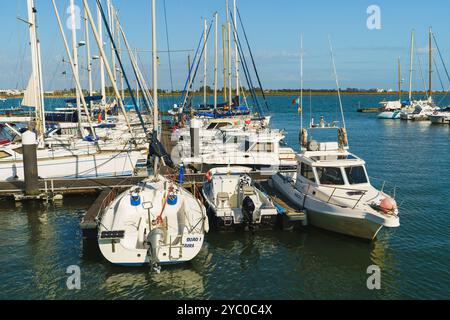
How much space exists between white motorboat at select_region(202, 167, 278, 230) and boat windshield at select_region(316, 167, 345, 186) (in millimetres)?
2327

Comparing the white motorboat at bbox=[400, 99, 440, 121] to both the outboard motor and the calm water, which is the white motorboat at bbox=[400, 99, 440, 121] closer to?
the calm water

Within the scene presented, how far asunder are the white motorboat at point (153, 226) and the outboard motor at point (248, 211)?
6.46ft

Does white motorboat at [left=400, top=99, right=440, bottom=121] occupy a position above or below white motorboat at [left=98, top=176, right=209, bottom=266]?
above

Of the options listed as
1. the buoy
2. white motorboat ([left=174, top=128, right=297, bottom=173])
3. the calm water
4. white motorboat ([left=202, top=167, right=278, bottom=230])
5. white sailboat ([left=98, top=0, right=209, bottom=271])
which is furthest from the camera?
white motorboat ([left=174, top=128, right=297, bottom=173])

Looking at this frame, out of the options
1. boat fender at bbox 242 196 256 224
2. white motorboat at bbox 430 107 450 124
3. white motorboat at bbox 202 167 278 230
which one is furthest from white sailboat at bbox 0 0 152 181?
white motorboat at bbox 430 107 450 124

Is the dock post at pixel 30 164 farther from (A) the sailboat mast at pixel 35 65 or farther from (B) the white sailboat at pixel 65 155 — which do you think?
(A) the sailboat mast at pixel 35 65

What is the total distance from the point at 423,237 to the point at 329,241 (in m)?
4.00

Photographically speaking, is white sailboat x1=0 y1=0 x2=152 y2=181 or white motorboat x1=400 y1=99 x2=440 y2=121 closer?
white sailboat x1=0 y1=0 x2=152 y2=181

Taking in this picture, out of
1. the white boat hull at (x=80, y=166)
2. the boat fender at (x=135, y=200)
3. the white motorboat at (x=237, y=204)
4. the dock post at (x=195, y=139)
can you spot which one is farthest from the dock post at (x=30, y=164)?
the dock post at (x=195, y=139)

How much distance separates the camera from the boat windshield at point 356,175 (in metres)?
17.8

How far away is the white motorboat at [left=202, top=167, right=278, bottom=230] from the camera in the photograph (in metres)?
17.8

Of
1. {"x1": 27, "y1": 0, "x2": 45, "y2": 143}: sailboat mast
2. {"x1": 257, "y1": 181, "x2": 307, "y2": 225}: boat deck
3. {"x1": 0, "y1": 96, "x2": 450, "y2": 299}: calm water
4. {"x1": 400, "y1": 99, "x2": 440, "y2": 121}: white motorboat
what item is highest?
{"x1": 27, "y1": 0, "x2": 45, "y2": 143}: sailboat mast

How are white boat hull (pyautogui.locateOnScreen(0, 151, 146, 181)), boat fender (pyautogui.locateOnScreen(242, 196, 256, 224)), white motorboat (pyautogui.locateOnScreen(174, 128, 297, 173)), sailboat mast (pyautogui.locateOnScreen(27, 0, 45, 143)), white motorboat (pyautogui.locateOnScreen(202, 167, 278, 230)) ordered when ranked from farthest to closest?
white motorboat (pyautogui.locateOnScreen(174, 128, 297, 173)) → sailboat mast (pyautogui.locateOnScreen(27, 0, 45, 143)) → white boat hull (pyautogui.locateOnScreen(0, 151, 146, 181)) → white motorboat (pyautogui.locateOnScreen(202, 167, 278, 230)) → boat fender (pyautogui.locateOnScreen(242, 196, 256, 224))
